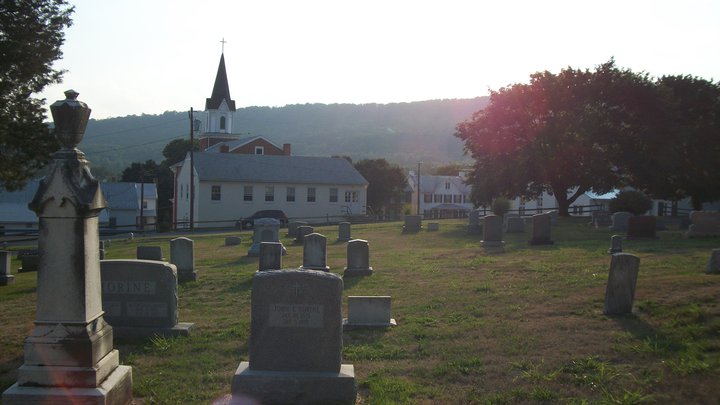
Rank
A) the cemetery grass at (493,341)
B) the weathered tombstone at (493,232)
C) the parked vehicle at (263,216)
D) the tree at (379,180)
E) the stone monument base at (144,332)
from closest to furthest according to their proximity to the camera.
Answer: the cemetery grass at (493,341) → the stone monument base at (144,332) → the weathered tombstone at (493,232) → the parked vehicle at (263,216) → the tree at (379,180)

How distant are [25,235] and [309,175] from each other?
2456 centimetres

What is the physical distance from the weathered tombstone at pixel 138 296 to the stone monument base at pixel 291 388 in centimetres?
354

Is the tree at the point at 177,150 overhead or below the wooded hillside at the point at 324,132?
below

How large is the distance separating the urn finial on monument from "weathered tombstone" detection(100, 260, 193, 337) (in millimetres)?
4059

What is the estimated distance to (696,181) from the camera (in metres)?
38.4

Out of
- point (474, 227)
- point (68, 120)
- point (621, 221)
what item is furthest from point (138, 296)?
point (621, 221)

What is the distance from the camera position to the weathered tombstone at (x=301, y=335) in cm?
667

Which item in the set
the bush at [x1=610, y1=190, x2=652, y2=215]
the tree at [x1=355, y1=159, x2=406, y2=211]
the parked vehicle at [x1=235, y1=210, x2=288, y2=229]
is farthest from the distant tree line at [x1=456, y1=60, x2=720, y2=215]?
the tree at [x1=355, y1=159, x2=406, y2=211]

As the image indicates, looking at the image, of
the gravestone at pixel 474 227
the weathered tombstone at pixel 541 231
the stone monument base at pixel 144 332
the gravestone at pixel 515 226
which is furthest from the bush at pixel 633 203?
the stone monument base at pixel 144 332

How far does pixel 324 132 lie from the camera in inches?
7352

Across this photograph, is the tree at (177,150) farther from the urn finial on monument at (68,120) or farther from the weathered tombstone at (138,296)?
the urn finial on monument at (68,120)

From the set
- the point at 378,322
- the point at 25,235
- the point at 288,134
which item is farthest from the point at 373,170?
the point at 288,134

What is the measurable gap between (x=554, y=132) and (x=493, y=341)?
98.1 feet

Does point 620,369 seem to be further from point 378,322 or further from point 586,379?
point 378,322
